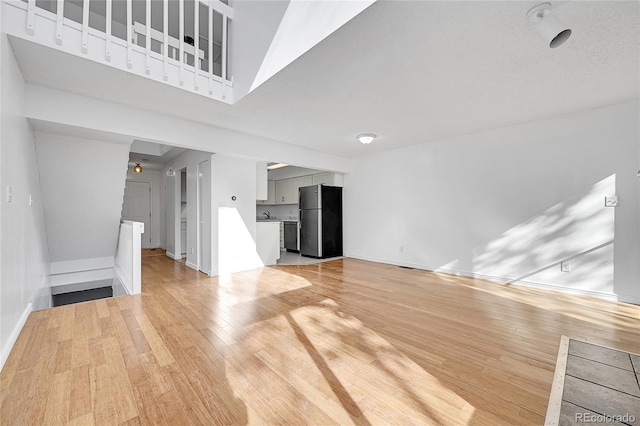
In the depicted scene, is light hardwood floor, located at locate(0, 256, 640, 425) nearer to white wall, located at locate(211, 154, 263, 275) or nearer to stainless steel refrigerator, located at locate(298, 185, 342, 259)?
white wall, located at locate(211, 154, 263, 275)

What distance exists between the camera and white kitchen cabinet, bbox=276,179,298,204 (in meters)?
7.65

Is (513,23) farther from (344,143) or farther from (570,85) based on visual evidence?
(344,143)

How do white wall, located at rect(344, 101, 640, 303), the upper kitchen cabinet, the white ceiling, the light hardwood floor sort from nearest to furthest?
1. the light hardwood floor
2. the white ceiling
3. white wall, located at rect(344, 101, 640, 303)
4. the upper kitchen cabinet

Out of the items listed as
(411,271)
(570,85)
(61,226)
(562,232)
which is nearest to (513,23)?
(570,85)

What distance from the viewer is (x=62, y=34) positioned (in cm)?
218

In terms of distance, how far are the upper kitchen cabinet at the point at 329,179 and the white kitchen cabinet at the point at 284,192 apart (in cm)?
98

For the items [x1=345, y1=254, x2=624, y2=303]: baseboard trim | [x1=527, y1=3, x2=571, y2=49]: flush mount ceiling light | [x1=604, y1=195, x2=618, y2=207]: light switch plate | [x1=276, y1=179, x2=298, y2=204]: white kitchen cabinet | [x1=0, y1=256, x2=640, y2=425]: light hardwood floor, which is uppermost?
[x1=527, y1=3, x2=571, y2=49]: flush mount ceiling light

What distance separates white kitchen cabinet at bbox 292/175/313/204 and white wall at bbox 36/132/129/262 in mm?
4037

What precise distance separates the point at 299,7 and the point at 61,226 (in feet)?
15.8

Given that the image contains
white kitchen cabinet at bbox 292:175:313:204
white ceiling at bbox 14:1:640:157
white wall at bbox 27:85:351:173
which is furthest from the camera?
white kitchen cabinet at bbox 292:175:313:204

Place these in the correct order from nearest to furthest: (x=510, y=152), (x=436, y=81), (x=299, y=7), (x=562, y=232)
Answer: (x=299, y=7)
(x=436, y=81)
(x=562, y=232)
(x=510, y=152)

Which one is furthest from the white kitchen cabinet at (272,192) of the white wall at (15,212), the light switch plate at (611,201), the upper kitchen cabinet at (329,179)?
the light switch plate at (611,201)

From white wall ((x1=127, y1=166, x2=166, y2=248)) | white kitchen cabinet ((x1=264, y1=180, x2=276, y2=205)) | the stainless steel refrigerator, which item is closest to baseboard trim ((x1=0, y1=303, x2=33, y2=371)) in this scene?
the stainless steel refrigerator

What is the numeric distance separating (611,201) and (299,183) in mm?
5922
